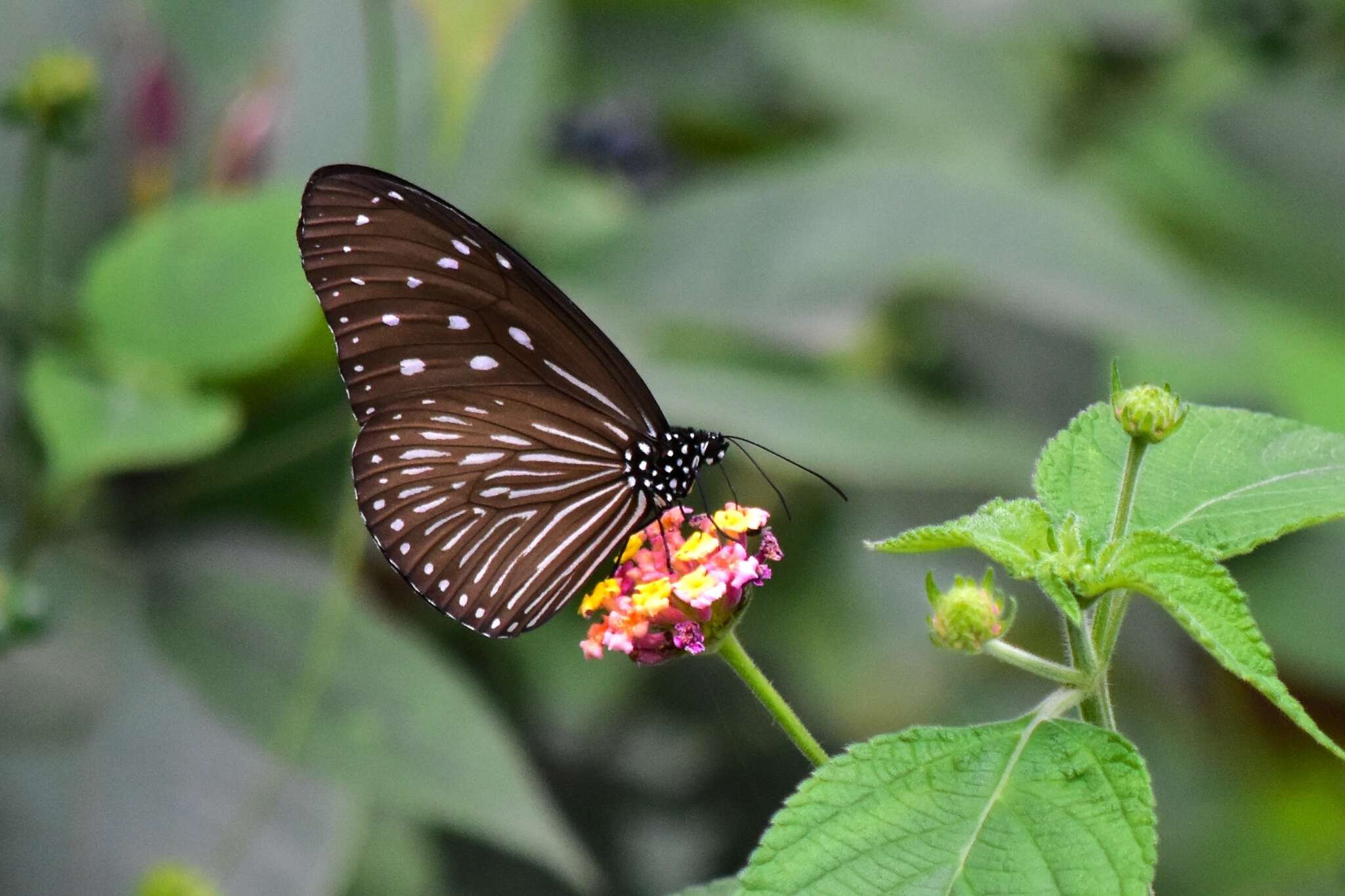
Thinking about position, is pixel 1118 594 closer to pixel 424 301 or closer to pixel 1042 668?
pixel 1042 668

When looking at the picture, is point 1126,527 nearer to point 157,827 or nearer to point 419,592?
point 419,592

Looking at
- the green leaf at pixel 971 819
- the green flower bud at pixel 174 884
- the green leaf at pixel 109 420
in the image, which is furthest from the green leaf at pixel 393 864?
the green leaf at pixel 971 819

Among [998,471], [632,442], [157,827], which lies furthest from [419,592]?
[998,471]

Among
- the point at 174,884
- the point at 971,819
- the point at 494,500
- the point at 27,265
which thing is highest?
the point at 971,819

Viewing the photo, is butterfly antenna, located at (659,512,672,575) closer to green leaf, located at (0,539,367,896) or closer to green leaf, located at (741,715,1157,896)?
green leaf, located at (741,715,1157,896)

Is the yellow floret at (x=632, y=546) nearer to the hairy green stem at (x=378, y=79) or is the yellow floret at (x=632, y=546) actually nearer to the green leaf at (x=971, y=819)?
the green leaf at (x=971, y=819)

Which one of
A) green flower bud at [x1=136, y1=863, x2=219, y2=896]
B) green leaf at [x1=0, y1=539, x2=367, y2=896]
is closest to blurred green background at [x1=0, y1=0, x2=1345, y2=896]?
green leaf at [x1=0, y1=539, x2=367, y2=896]

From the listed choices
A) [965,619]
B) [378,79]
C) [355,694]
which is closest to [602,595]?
[965,619]
